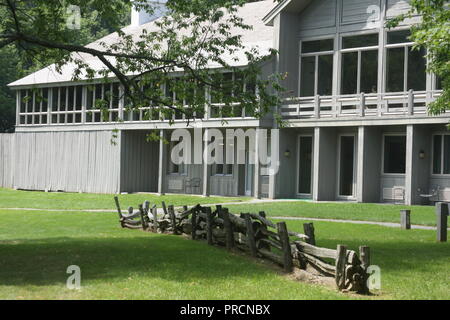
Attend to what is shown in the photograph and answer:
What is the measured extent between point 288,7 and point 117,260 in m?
19.1

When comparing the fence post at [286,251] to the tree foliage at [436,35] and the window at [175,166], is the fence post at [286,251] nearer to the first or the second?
the tree foliage at [436,35]

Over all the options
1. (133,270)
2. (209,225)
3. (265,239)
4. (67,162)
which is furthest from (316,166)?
(133,270)

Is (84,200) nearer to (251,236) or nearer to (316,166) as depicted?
(316,166)

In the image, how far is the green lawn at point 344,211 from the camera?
21.3 m

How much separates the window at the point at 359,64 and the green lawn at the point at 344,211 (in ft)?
18.1

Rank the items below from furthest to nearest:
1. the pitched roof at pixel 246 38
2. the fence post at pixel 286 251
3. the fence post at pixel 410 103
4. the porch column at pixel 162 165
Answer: the porch column at pixel 162 165 < the pitched roof at pixel 246 38 < the fence post at pixel 410 103 < the fence post at pixel 286 251

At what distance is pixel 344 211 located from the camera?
23.2m

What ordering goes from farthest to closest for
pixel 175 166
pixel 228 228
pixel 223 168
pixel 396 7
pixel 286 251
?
pixel 175 166 → pixel 223 168 → pixel 396 7 → pixel 228 228 → pixel 286 251

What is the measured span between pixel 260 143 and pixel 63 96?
45.9 feet

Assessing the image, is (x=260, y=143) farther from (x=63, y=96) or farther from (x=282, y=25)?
(x=63, y=96)

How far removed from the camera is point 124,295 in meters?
9.40

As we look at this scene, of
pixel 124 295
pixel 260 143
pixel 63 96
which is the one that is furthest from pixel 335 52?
pixel 124 295

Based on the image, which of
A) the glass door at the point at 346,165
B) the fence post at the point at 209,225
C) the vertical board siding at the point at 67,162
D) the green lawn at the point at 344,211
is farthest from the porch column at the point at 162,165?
the fence post at the point at 209,225

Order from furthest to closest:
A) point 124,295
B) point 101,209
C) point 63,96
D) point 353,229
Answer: point 63,96 < point 101,209 < point 353,229 < point 124,295
